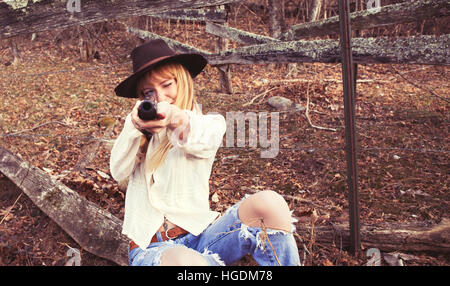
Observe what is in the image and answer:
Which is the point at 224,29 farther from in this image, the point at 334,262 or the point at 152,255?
the point at 152,255

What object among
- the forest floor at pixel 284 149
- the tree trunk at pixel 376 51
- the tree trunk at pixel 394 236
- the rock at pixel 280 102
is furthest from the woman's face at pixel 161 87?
the rock at pixel 280 102

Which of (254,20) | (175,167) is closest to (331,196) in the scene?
(175,167)

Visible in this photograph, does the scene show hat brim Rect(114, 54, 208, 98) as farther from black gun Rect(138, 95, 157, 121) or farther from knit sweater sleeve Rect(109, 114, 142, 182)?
black gun Rect(138, 95, 157, 121)

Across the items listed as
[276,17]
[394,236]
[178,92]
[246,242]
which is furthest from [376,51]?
[276,17]

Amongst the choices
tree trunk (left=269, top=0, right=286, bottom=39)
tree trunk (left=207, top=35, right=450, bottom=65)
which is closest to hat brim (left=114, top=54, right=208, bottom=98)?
tree trunk (left=207, top=35, right=450, bottom=65)

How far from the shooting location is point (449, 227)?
260cm

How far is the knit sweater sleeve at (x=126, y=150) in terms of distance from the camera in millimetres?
1865

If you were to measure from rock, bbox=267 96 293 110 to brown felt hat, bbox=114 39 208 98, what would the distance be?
3.56 m

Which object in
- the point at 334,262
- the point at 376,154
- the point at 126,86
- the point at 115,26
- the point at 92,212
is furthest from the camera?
the point at 115,26

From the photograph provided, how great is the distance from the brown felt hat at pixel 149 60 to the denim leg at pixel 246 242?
33.4 inches

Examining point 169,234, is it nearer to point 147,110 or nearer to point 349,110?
point 147,110

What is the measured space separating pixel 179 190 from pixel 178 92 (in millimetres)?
524

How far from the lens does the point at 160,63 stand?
6.32 feet
